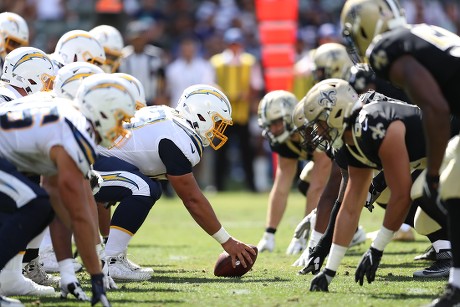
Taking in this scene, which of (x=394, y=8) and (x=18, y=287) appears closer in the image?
(x=394, y=8)

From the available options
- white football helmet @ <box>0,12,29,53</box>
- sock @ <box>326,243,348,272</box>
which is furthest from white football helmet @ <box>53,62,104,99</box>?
white football helmet @ <box>0,12,29,53</box>

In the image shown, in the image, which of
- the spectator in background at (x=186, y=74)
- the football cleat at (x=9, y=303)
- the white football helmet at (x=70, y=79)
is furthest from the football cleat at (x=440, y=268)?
the spectator in background at (x=186, y=74)

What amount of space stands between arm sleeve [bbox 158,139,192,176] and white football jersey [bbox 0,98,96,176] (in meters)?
1.27

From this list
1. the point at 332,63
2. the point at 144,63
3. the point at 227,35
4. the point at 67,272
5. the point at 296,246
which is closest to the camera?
the point at 67,272

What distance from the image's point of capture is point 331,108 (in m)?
5.53

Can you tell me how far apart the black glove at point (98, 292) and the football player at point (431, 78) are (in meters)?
1.65

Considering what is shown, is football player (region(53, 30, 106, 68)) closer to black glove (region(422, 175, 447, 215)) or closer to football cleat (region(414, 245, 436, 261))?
football cleat (region(414, 245, 436, 261))

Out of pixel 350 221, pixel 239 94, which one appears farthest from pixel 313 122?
pixel 239 94

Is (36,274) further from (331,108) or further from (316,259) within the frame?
(331,108)

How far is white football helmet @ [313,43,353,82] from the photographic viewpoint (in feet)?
27.2

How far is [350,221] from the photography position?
5387mm

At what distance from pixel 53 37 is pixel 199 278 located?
9363 millimetres

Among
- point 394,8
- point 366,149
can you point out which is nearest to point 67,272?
point 366,149

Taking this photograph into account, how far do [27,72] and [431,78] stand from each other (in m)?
3.11
